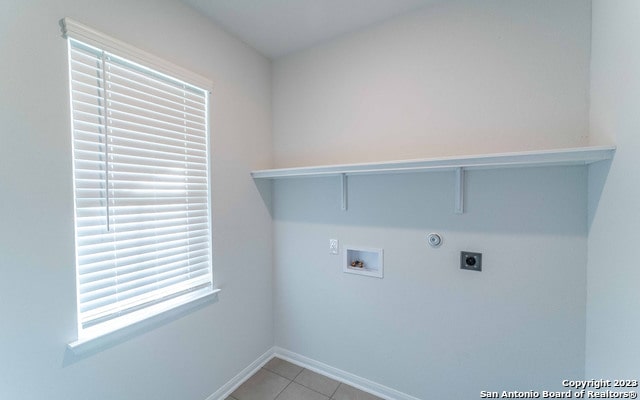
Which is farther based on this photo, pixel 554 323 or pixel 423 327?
pixel 423 327

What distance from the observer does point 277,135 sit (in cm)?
226

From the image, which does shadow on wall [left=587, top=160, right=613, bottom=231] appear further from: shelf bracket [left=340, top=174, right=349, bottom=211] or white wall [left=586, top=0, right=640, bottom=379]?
shelf bracket [left=340, top=174, right=349, bottom=211]

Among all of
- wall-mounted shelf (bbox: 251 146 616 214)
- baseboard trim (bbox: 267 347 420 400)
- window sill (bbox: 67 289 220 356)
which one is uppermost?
wall-mounted shelf (bbox: 251 146 616 214)

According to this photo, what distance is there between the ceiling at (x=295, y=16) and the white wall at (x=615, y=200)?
968 mm

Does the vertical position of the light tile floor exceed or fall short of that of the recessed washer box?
it falls short

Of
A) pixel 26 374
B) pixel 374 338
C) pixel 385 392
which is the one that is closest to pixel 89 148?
pixel 26 374

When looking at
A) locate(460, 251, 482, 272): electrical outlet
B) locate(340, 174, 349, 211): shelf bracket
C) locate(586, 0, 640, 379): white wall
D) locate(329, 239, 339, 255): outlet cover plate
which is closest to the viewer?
locate(586, 0, 640, 379): white wall

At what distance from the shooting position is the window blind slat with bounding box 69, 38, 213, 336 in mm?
1184

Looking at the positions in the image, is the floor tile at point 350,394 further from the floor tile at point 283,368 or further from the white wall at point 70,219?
the white wall at point 70,219

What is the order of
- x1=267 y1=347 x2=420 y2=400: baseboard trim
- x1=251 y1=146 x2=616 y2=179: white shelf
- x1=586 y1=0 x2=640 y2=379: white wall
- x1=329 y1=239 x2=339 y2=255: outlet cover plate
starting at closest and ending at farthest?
x1=586 y1=0 x2=640 y2=379: white wall < x1=251 y1=146 x2=616 y2=179: white shelf < x1=267 y1=347 x2=420 y2=400: baseboard trim < x1=329 y1=239 x2=339 y2=255: outlet cover plate

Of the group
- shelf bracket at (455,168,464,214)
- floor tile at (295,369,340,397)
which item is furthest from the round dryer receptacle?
floor tile at (295,369,340,397)

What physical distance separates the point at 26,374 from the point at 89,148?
97cm

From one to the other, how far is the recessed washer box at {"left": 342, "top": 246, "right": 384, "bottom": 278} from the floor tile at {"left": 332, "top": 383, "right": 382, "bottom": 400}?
867mm

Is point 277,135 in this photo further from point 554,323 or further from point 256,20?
point 554,323
